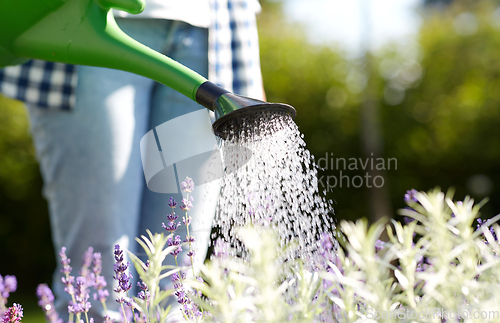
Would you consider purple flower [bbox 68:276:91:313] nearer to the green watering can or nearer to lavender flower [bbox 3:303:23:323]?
lavender flower [bbox 3:303:23:323]

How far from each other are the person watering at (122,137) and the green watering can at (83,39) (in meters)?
0.21

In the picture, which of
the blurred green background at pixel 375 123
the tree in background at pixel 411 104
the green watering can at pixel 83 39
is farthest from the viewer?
the tree in background at pixel 411 104

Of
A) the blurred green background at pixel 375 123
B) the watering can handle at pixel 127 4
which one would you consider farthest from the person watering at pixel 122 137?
the blurred green background at pixel 375 123

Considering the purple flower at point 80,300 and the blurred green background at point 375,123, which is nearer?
the purple flower at point 80,300

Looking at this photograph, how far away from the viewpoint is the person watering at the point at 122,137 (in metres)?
1.35

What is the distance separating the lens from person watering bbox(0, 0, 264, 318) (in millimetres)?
1354

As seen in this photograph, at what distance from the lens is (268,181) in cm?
127

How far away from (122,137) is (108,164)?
10 centimetres

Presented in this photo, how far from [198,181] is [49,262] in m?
5.47

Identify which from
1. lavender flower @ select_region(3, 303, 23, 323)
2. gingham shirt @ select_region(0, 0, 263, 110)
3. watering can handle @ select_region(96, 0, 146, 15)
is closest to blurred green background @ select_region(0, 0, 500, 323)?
gingham shirt @ select_region(0, 0, 263, 110)

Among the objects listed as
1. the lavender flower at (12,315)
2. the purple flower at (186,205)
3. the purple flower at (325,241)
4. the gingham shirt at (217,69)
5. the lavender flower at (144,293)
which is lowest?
the lavender flower at (12,315)

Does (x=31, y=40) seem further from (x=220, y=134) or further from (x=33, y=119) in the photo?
(x=220, y=134)

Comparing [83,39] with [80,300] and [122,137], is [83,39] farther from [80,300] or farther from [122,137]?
[80,300]

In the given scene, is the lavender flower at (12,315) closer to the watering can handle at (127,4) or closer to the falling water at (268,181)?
the falling water at (268,181)
